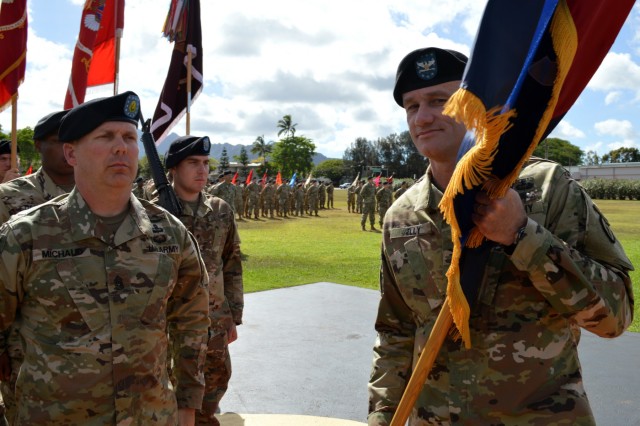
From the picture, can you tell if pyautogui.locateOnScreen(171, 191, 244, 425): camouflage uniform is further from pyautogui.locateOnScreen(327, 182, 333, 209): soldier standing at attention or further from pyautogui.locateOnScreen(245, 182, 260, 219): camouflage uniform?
pyautogui.locateOnScreen(327, 182, 333, 209): soldier standing at attention

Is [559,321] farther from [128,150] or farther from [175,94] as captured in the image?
[175,94]

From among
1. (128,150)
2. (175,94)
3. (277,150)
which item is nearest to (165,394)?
(128,150)

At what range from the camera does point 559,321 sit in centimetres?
179

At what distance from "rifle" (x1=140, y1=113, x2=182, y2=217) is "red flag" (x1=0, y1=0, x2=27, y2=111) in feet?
7.42

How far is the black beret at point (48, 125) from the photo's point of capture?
11.7 feet

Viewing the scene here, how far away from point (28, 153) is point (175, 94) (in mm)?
60917

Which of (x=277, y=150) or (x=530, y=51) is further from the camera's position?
(x=277, y=150)

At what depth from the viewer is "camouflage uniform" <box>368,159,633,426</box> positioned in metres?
1.60

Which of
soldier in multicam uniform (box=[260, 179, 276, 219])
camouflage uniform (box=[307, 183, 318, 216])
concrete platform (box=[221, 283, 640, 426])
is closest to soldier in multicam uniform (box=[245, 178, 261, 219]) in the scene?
soldier in multicam uniform (box=[260, 179, 276, 219])

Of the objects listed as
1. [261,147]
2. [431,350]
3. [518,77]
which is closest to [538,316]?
[431,350]

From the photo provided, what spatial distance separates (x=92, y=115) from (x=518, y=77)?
1798mm

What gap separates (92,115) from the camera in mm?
2412

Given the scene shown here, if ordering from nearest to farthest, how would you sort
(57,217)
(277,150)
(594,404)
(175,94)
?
(57,217)
(594,404)
(175,94)
(277,150)

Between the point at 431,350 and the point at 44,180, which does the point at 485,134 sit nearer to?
the point at 431,350
